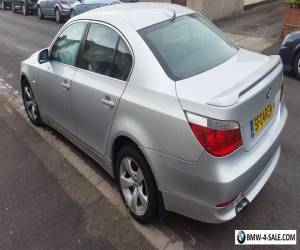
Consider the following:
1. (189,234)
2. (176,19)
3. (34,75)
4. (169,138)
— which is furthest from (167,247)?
(34,75)

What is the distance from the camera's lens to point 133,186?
3.55m

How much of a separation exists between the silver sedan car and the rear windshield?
0.01 meters

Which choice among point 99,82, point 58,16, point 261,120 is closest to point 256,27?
point 58,16

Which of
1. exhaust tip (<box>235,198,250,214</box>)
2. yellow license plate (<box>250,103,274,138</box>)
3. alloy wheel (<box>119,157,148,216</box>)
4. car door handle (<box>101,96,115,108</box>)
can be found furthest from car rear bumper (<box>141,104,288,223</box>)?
car door handle (<box>101,96,115,108</box>)

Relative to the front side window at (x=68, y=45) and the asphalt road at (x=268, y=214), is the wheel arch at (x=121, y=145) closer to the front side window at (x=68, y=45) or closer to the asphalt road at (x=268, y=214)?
the asphalt road at (x=268, y=214)

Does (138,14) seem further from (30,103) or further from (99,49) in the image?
(30,103)

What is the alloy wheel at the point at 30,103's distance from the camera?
223 inches

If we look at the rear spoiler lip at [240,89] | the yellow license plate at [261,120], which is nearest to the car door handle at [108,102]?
the rear spoiler lip at [240,89]

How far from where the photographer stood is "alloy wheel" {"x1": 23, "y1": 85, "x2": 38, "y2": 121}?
565 centimetres

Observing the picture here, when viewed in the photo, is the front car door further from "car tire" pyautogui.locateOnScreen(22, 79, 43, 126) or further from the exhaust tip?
the exhaust tip

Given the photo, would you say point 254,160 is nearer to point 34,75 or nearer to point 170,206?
point 170,206

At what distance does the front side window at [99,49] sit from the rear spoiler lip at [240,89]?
4.10ft

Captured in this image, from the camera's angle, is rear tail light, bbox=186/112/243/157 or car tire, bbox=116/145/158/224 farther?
car tire, bbox=116/145/158/224

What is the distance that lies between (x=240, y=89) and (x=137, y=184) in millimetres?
1238
